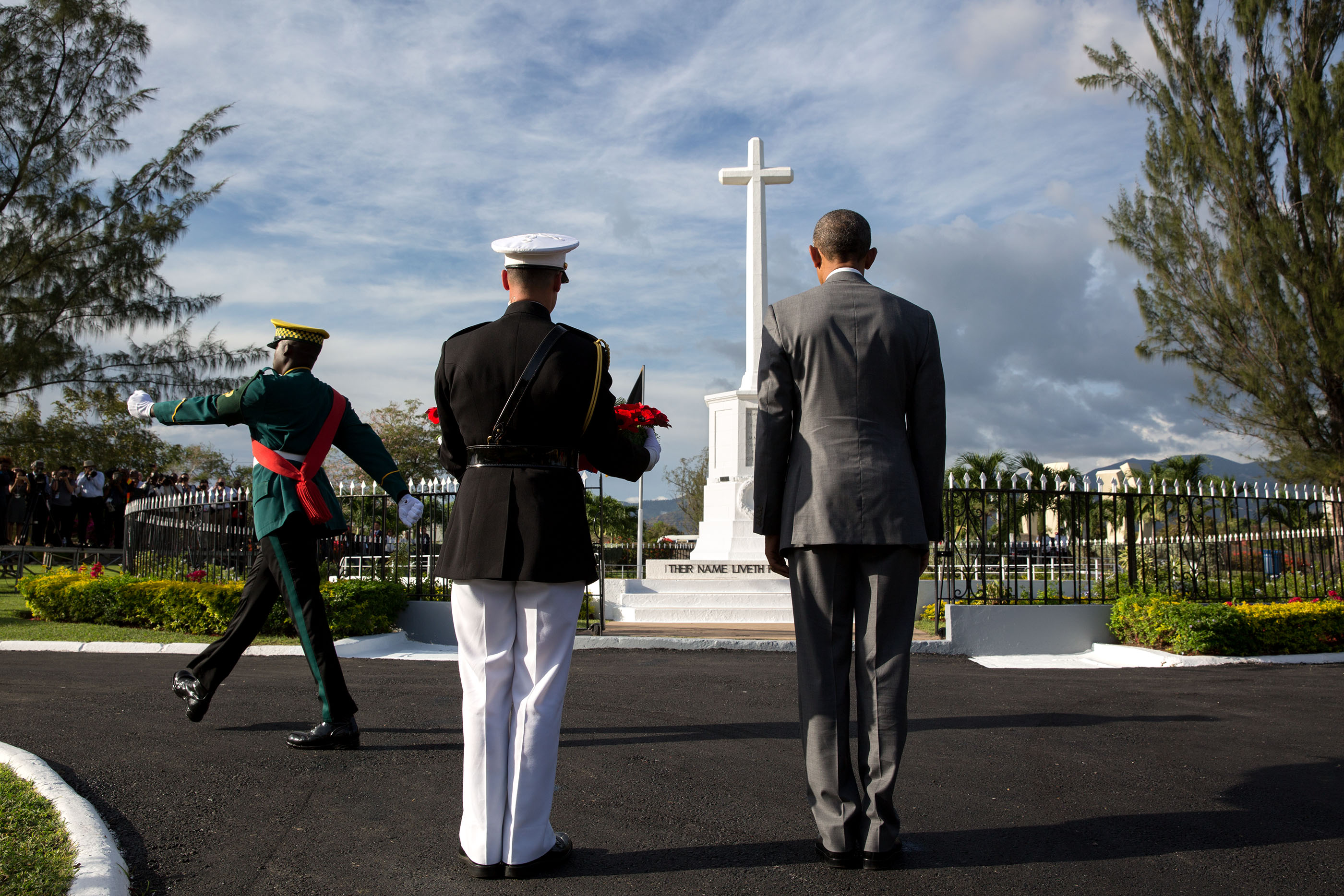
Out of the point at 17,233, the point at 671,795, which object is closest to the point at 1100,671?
the point at 671,795

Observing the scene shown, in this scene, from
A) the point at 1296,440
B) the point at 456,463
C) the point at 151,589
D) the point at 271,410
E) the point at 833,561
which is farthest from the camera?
the point at 1296,440

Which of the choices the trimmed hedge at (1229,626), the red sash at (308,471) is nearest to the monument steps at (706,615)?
the trimmed hedge at (1229,626)

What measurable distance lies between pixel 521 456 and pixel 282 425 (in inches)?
86.8

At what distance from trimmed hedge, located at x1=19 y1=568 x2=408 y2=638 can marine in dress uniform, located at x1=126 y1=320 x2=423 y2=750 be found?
4.46m

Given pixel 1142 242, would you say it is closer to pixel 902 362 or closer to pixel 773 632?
pixel 773 632

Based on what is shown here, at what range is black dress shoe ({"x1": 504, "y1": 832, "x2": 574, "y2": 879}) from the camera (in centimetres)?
296

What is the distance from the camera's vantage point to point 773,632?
35.2 ft

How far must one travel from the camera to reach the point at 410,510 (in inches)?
186

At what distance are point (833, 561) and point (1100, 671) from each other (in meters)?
6.25

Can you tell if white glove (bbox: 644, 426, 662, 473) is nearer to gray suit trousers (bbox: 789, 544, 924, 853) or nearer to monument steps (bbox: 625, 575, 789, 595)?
gray suit trousers (bbox: 789, 544, 924, 853)

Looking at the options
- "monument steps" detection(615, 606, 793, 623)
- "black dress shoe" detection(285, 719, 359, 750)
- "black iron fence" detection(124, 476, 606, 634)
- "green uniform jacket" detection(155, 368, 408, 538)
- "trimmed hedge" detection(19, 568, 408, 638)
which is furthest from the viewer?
"monument steps" detection(615, 606, 793, 623)

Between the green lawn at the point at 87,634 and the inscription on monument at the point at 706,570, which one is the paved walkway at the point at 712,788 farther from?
the inscription on monument at the point at 706,570

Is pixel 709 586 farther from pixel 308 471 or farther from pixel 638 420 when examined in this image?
pixel 638 420

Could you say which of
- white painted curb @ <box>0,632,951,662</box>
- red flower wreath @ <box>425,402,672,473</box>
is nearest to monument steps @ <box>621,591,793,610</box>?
white painted curb @ <box>0,632,951,662</box>
